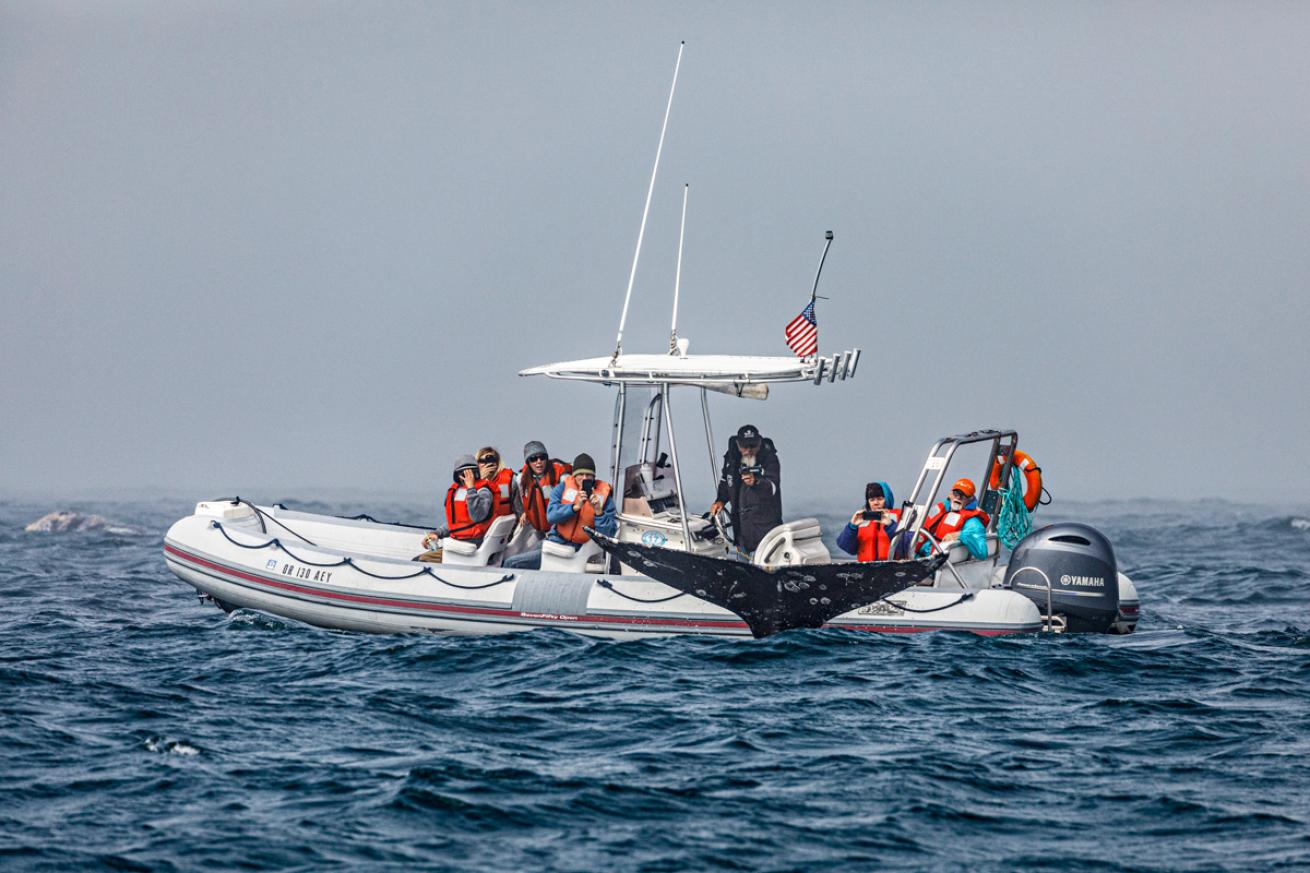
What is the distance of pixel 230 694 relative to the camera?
10.1 m

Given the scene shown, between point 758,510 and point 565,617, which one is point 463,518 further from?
point 758,510

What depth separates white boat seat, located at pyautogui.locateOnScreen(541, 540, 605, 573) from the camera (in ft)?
41.0

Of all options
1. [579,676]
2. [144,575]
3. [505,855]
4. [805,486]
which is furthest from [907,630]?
[805,486]

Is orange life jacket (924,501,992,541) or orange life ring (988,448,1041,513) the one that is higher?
orange life ring (988,448,1041,513)

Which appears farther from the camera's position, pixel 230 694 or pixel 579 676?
pixel 579 676

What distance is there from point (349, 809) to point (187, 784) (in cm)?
111

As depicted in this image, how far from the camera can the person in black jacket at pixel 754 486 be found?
40.0 feet

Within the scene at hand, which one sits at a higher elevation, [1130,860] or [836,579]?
[836,579]

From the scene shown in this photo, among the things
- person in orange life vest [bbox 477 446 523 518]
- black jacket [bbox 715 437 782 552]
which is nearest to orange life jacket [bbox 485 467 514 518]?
person in orange life vest [bbox 477 446 523 518]

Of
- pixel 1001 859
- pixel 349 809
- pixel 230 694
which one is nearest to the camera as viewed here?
pixel 1001 859

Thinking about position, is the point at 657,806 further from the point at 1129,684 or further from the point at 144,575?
the point at 144,575

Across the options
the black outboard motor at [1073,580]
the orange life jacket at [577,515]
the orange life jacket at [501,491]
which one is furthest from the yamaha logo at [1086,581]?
the orange life jacket at [501,491]

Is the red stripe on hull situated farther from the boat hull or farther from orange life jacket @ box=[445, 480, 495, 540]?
orange life jacket @ box=[445, 480, 495, 540]

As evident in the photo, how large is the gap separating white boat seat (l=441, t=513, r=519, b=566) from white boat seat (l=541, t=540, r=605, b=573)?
600 mm
